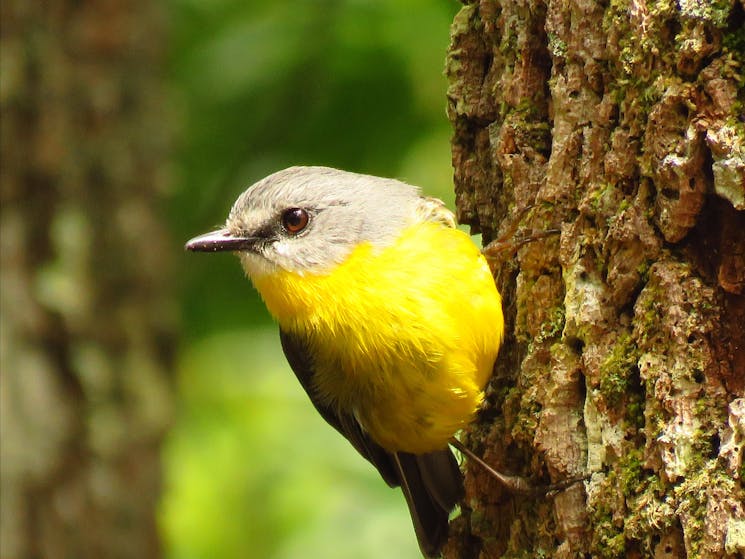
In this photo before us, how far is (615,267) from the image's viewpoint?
2984 mm

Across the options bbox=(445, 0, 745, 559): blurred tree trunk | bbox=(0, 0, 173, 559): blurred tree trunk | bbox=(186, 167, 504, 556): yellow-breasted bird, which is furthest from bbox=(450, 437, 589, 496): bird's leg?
bbox=(0, 0, 173, 559): blurred tree trunk

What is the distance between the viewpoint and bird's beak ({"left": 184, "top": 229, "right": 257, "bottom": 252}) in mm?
4031

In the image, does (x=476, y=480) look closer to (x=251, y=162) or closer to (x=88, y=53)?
(x=251, y=162)

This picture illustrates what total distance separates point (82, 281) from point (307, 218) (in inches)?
100

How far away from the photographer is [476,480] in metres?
3.77

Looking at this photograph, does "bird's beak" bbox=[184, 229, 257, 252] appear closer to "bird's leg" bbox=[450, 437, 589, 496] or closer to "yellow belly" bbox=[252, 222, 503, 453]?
"yellow belly" bbox=[252, 222, 503, 453]

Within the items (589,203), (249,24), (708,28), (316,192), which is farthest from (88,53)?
(708,28)

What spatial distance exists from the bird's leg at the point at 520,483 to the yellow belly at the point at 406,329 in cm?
16

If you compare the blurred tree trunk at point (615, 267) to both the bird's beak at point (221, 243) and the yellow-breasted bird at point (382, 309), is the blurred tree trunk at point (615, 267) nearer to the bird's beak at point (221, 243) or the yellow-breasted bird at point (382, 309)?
the yellow-breasted bird at point (382, 309)

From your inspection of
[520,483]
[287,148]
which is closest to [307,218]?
[520,483]

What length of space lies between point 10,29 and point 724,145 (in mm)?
4569

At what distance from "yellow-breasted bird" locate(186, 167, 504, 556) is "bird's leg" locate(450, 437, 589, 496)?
16 centimetres

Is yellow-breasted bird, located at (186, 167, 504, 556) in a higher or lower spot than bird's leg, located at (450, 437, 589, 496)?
higher

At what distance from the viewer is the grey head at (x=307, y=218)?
392 cm
